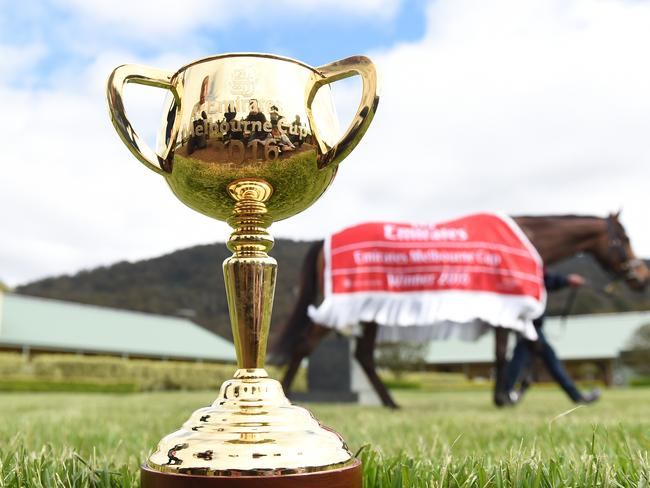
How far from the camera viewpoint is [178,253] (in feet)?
9.00

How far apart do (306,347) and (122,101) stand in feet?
13.2

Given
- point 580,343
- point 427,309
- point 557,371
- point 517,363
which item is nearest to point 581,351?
point 580,343

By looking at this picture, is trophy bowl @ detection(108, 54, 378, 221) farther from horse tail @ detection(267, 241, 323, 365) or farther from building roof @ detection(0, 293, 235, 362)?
building roof @ detection(0, 293, 235, 362)

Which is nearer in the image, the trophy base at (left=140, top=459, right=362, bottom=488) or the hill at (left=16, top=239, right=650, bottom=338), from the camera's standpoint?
the trophy base at (left=140, top=459, right=362, bottom=488)

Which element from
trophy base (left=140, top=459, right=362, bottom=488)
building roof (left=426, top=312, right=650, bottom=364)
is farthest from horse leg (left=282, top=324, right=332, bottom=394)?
building roof (left=426, top=312, right=650, bottom=364)

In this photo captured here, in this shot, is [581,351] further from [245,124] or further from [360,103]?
[245,124]

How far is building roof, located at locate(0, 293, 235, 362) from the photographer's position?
78.1 feet

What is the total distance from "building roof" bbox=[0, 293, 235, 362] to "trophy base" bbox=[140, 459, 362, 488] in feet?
74.1

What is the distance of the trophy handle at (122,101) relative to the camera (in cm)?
120

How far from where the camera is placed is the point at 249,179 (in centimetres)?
121

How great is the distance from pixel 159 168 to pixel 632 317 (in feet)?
121

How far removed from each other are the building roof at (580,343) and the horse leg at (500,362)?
25.7 metres

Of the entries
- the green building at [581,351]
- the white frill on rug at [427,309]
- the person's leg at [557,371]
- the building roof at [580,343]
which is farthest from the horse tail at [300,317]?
the building roof at [580,343]

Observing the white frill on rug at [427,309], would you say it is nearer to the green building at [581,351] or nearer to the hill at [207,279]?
the hill at [207,279]
